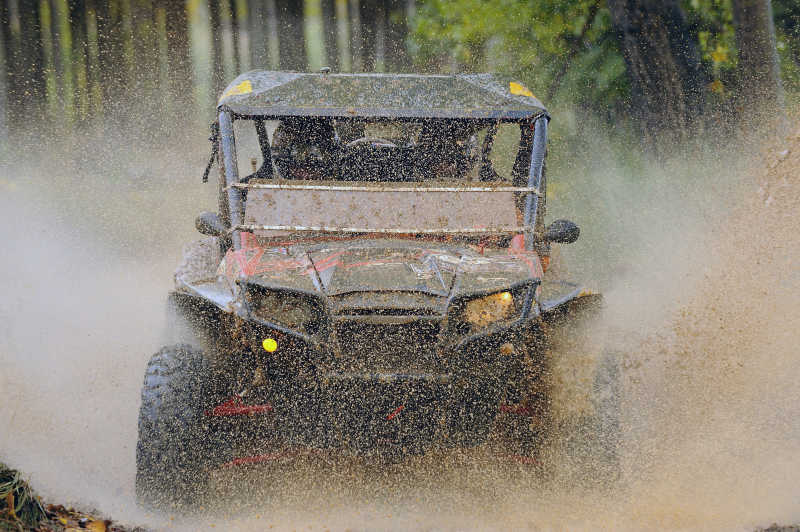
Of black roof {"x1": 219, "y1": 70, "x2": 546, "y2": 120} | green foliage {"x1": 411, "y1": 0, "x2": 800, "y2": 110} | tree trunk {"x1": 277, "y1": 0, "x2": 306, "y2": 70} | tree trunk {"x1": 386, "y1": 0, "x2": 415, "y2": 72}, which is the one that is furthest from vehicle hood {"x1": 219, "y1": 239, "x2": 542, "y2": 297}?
tree trunk {"x1": 277, "y1": 0, "x2": 306, "y2": 70}

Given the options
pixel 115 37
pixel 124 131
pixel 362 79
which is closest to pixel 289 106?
pixel 362 79

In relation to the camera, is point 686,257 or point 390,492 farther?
point 686,257

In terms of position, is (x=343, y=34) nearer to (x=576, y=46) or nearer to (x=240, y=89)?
(x=576, y=46)

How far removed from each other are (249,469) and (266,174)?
261cm

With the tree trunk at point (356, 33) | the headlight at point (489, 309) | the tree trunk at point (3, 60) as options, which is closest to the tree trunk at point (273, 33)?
the tree trunk at point (356, 33)

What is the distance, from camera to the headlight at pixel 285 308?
454 cm

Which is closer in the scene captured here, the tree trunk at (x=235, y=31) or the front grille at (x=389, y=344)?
the front grille at (x=389, y=344)

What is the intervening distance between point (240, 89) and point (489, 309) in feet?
8.56

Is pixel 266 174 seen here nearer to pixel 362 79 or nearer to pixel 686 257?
pixel 362 79

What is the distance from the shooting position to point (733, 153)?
10148mm

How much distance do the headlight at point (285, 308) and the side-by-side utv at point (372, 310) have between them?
0.04ft

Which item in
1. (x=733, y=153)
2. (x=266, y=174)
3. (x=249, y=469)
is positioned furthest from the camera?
(x=733, y=153)

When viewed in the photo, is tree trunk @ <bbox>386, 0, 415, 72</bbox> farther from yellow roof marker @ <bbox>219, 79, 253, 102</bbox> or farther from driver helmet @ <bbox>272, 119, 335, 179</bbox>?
yellow roof marker @ <bbox>219, 79, 253, 102</bbox>

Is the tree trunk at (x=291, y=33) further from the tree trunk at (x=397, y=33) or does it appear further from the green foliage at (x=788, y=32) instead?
the green foliage at (x=788, y=32)
